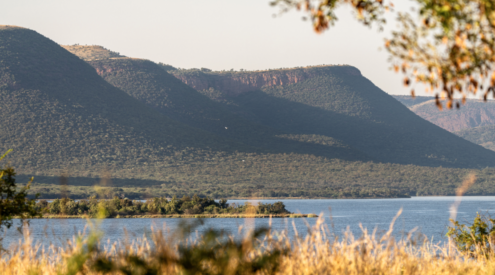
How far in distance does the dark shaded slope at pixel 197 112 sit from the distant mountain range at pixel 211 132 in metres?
0.28

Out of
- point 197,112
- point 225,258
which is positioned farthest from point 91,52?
point 225,258

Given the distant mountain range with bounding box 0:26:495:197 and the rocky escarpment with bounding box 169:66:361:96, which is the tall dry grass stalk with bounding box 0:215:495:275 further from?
the rocky escarpment with bounding box 169:66:361:96

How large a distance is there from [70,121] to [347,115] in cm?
6697

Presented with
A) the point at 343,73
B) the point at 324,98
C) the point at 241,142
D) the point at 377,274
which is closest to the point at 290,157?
the point at 241,142

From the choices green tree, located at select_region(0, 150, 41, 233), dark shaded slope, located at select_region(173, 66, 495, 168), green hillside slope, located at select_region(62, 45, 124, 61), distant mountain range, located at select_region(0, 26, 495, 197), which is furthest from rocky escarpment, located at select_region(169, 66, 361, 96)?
green tree, located at select_region(0, 150, 41, 233)

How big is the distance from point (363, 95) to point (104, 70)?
59.9 m

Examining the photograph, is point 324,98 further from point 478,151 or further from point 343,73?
point 478,151

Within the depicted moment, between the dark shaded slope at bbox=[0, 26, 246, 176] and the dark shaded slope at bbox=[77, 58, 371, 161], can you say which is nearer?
the dark shaded slope at bbox=[0, 26, 246, 176]

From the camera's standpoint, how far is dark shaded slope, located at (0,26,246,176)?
270 ft

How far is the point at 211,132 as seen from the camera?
112312 millimetres

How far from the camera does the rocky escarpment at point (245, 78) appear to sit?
15399 cm

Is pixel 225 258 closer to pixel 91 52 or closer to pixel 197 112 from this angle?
→ pixel 197 112

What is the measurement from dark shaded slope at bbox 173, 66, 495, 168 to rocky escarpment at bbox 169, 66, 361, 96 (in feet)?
0.81

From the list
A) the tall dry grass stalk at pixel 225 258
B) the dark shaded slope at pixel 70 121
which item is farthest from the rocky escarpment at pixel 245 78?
the tall dry grass stalk at pixel 225 258
